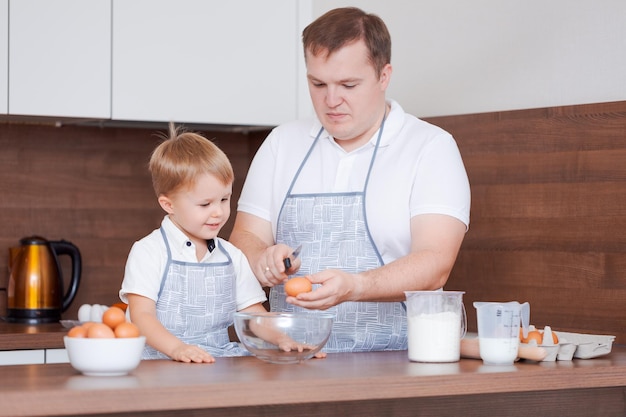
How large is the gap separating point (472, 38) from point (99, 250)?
145cm

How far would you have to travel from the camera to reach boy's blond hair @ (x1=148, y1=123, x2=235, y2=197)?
6.35 ft

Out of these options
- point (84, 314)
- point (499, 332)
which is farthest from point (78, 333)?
point (84, 314)

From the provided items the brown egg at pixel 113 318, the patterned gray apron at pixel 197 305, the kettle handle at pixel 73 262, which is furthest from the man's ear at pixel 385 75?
the kettle handle at pixel 73 262

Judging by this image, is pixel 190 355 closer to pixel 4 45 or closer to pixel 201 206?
pixel 201 206

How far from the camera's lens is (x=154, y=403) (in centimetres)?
134

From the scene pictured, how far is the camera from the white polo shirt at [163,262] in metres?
1.90

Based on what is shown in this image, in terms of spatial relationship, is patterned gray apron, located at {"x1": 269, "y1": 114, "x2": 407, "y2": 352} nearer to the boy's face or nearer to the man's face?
the man's face

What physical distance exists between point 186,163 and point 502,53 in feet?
3.72

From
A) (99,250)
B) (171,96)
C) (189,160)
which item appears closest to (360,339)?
(189,160)

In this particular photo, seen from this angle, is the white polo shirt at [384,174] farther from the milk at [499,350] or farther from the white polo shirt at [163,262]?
the milk at [499,350]

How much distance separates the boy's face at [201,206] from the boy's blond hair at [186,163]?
0.01 meters

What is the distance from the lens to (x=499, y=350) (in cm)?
171

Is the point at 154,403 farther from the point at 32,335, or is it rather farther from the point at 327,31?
the point at 32,335

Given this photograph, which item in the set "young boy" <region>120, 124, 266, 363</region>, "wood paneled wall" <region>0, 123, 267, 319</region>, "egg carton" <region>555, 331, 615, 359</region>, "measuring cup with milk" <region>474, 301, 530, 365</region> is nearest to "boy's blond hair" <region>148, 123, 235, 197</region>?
"young boy" <region>120, 124, 266, 363</region>
